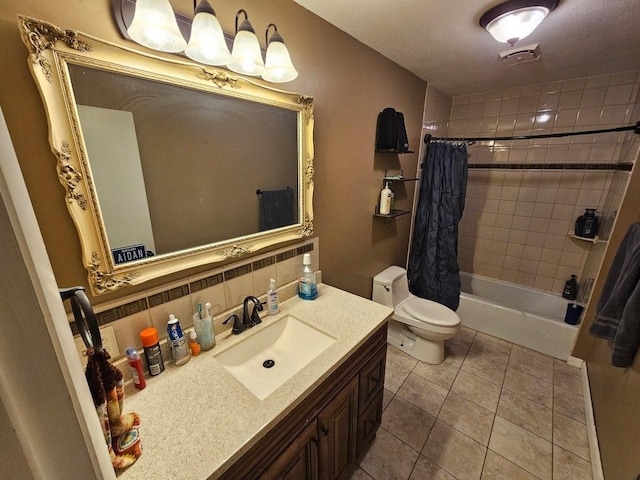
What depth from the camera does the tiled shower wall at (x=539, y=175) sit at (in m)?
2.16

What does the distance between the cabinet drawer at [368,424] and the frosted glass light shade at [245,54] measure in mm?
1596

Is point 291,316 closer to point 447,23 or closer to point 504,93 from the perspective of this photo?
point 447,23

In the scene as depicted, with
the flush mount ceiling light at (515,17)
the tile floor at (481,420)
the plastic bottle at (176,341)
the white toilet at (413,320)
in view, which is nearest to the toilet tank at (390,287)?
the white toilet at (413,320)

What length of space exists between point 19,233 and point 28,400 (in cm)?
16

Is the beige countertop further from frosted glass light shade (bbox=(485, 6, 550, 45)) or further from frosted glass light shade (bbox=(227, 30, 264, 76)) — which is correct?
frosted glass light shade (bbox=(485, 6, 550, 45))

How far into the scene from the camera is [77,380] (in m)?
0.31

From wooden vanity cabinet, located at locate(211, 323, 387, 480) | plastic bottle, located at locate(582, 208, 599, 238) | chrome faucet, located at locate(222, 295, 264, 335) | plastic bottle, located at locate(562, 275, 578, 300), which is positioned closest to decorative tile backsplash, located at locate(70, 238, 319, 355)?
chrome faucet, located at locate(222, 295, 264, 335)

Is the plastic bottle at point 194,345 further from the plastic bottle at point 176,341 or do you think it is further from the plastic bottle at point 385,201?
the plastic bottle at point 385,201

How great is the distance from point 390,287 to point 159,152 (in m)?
1.75

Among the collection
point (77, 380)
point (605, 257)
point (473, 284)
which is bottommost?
point (473, 284)

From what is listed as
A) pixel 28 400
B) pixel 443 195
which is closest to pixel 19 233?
pixel 28 400

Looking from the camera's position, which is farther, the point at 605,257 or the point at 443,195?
the point at 443,195

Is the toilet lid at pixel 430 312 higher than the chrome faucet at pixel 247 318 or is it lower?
lower

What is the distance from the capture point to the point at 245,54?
3.15 ft
